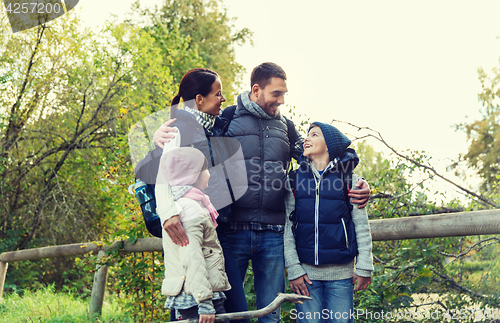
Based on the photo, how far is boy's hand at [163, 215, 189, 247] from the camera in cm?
197

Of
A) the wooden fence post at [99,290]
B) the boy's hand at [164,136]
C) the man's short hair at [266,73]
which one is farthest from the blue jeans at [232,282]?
the wooden fence post at [99,290]

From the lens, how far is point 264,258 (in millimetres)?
2408

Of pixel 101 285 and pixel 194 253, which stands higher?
pixel 194 253

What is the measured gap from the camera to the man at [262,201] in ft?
7.82

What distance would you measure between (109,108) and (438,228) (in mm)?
8221

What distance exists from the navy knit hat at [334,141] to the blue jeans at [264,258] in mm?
589

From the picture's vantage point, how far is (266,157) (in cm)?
247

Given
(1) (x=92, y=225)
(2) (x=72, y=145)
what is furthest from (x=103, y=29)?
(1) (x=92, y=225)

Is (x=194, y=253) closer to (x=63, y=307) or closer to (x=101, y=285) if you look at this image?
(x=101, y=285)

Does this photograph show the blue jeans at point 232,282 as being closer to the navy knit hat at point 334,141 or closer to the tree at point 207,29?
the navy knit hat at point 334,141

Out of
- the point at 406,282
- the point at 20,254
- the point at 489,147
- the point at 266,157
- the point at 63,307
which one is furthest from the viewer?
the point at 489,147

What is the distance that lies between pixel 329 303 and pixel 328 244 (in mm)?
330

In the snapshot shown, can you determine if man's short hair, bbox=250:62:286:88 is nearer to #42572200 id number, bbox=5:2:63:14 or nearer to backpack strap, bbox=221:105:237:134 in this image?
backpack strap, bbox=221:105:237:134

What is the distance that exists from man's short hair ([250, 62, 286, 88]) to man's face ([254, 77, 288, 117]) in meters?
0.03
